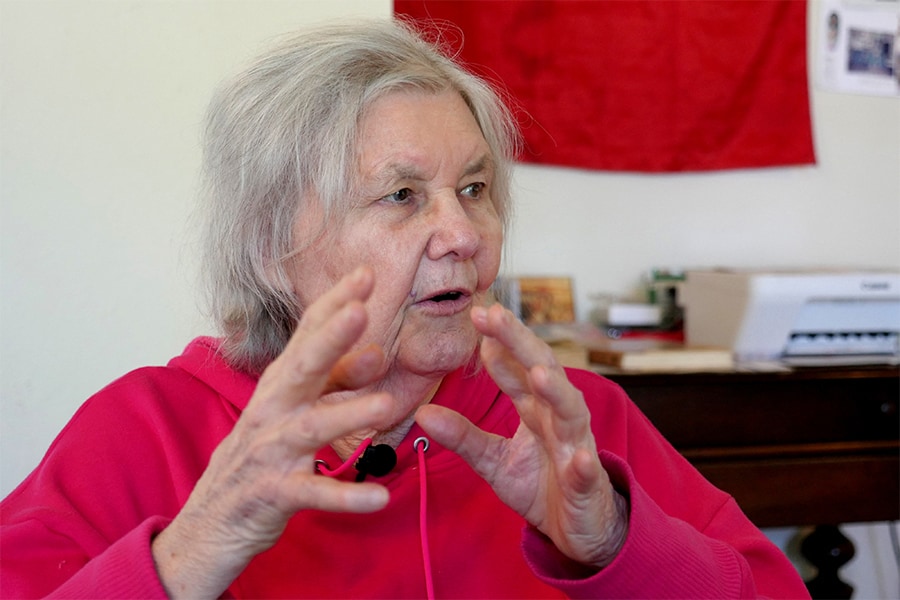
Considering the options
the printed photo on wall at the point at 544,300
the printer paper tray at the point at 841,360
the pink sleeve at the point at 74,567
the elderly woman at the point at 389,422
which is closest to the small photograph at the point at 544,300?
the printed photo on wall at the point at 544,300

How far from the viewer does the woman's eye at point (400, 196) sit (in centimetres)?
114

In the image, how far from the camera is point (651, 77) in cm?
249

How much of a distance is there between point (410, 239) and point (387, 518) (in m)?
0.34

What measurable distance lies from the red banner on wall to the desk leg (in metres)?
1.02

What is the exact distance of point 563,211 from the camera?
2.52 m

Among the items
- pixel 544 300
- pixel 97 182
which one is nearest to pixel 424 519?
pixel 97 182

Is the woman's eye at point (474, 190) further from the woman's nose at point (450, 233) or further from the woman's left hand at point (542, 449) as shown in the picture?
the woman's left hand at point (542, 449)

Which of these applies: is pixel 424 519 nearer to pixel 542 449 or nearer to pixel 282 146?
pixel 542 449

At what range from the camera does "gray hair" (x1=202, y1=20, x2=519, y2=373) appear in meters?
1.15

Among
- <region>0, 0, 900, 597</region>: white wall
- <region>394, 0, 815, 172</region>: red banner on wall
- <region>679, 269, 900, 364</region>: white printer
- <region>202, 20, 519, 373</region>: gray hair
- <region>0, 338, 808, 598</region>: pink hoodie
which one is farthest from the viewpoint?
<region>394, 0, 815, 172</region>: red banner on wall

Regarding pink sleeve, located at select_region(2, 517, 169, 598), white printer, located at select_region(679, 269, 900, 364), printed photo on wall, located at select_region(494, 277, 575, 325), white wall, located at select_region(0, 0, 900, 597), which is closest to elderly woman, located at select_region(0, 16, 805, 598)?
pink sleeve, located at select_region(2, 517, 169, 598)

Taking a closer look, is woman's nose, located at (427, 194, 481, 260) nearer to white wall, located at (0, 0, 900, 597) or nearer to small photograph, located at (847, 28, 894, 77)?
white wall, located at (0, 0, 900, 597)

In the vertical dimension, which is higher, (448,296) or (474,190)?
(474,190)

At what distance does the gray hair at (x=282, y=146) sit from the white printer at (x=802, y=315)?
1060 mm
